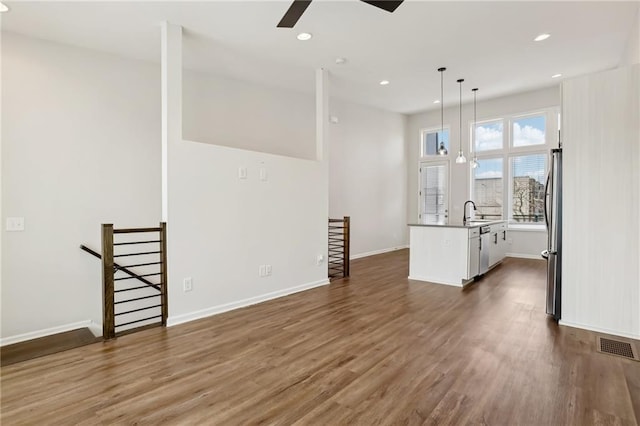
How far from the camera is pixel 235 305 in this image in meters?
4.05

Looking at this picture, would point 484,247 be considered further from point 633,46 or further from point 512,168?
point 633,46

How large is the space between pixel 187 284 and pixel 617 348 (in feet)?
13.9

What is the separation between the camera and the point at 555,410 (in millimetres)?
1985

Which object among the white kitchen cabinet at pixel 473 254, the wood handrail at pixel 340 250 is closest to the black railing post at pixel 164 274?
the wood handrail at pixel 340 250

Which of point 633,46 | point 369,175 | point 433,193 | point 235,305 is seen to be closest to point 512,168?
point 433,193

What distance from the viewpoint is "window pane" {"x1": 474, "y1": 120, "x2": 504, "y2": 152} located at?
7.70 metres

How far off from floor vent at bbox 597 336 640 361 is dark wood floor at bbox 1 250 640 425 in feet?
0.41

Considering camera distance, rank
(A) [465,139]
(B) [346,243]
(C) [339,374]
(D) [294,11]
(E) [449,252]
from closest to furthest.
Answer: (C) [339,374] < (D) [294,11] < (E) [449,252] < (B) [346,243] < (A) [465,139]

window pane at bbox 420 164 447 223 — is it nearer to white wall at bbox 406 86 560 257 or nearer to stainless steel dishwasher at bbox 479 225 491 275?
white wall at bbox 406 86 560 257

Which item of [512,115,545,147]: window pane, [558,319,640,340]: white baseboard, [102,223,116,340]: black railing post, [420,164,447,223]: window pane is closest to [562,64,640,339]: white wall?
[558,319,640,340]: white baseboard

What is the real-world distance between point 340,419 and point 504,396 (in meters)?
1.13

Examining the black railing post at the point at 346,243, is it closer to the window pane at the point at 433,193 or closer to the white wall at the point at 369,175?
the white wall at the point at 369,175

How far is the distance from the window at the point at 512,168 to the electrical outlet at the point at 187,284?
7.01 m

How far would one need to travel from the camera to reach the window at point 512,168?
721cm
